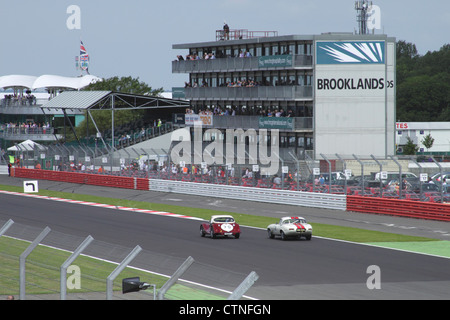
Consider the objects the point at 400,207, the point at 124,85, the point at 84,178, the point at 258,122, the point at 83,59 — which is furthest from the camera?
the point at 83,59

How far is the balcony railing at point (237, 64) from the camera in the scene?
57125 mm

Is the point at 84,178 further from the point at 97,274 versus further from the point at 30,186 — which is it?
the point at 97,274

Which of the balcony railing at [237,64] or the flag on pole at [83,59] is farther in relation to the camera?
the flag on pole at [83,59]

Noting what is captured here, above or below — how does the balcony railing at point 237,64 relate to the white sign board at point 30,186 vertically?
above

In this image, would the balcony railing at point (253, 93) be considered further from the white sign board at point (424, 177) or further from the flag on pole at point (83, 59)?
the flag on pole at point (83, 59)

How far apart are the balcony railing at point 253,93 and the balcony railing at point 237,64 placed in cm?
153

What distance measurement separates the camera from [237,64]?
61.8m

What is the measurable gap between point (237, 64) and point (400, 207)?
1211 inches

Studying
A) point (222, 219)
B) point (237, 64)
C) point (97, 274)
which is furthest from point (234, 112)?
point (97, 274)

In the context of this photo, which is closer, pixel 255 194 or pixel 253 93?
pixel 255 194

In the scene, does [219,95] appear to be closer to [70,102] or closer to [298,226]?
[70,102]

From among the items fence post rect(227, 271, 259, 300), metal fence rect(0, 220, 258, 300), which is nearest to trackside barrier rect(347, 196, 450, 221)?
metal fence rect(0, 220, 258, 300)

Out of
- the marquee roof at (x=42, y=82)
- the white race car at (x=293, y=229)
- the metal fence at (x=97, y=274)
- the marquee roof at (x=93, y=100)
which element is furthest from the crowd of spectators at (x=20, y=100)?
the metal fence at (x=97, y=274)

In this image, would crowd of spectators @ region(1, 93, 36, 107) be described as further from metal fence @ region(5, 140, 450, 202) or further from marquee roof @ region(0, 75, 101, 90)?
metal fence @ region(5, 140, 450, 202)
